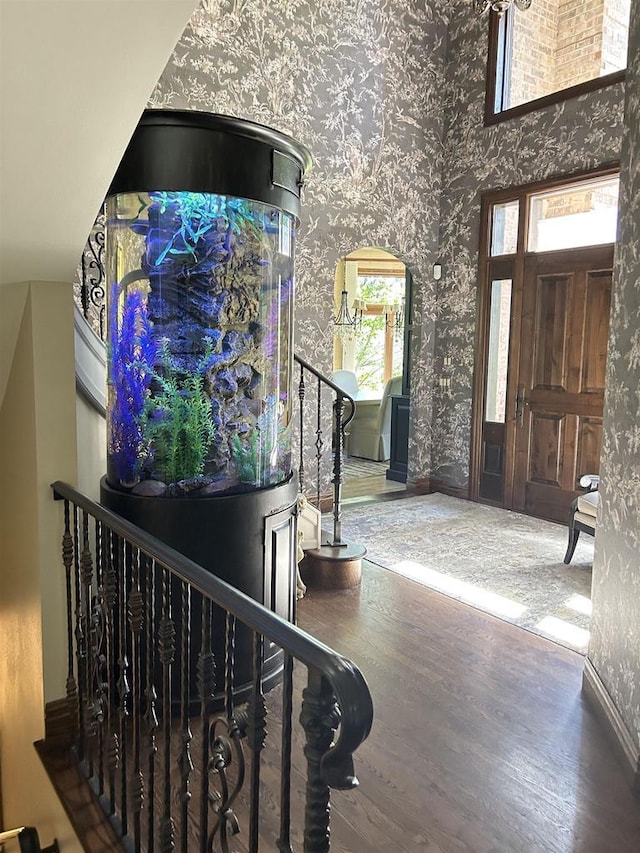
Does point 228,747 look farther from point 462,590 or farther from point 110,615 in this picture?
point 462,590

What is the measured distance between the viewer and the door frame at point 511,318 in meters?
5.72

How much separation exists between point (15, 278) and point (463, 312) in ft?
15.1

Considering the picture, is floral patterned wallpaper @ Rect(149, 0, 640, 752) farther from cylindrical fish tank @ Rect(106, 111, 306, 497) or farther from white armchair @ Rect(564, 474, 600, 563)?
cylindrical fish tank @ Rect(106, 111, 306, 497)

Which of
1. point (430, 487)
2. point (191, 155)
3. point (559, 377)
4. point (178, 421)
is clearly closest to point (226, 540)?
point (178, 421)

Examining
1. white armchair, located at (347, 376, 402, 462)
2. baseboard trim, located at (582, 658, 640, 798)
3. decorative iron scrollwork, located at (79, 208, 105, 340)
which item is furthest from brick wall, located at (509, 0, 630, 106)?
baseboard trim, located at (582, 658, 640, 798)

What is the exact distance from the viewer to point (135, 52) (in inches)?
64.5

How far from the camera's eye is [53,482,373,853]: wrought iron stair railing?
1.10 metres

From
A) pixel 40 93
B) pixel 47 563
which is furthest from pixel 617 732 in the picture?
pixel 40 93

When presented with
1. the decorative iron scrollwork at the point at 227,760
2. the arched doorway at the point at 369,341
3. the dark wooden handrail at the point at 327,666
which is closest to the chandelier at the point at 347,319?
the arched doorway at the point at 369,341

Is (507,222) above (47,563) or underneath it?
above

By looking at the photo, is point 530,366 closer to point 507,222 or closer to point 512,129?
point 507,222

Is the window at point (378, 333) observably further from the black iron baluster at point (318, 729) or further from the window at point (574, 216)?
the black iron baluster at point (318, 729)

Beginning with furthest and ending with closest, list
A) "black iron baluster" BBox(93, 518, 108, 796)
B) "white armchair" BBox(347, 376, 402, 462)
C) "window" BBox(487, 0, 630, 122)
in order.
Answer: "white armchair" BBox(347, 376, 402, 462)
"window" BBox(487, 0, 630, 122)
"black iron baluster" BBox(93, 518, 108, 796)

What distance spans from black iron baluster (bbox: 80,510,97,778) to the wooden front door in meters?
4.15
